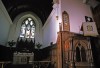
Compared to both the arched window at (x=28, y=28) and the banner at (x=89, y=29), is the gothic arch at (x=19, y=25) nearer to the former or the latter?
the arched window at (x=28, y=28)

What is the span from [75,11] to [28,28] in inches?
260

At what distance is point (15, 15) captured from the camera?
10.8 meters

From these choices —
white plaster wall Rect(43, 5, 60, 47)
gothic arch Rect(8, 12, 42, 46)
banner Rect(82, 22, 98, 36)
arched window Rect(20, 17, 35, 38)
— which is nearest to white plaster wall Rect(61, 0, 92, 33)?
banner Rect(82, 22, 98, 36)

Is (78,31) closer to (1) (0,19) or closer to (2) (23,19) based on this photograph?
(1) (0,19)

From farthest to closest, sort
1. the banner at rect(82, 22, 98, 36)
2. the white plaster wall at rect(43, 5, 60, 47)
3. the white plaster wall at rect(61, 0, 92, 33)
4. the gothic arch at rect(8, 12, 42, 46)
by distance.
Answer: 1. the gothic arch at rect(8, 12, 42, 46)
2. the white plaster wall at rect(43, 5, 60, 47)
3. the white plaster wall at rect(61, 0, 92, 33)
4. the banner at rect(82, 22, 98, 36)

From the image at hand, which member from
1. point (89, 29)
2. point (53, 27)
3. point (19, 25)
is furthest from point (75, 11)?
point (19, 25)

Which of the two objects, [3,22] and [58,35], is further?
[3,22]

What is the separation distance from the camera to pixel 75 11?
5707 mm

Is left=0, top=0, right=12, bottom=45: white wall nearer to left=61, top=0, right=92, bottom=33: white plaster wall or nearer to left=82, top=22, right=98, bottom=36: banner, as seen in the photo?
left=61, top=0, right=92, bottom=33: white plaster wall

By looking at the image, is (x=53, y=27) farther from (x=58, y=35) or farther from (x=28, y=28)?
(x=28, y=28)

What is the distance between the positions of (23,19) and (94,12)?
793 centimetres

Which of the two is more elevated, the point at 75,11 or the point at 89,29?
the point at 75,11

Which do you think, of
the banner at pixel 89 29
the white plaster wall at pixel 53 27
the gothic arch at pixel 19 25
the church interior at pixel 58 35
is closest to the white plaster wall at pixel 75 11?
the church interior at pixel 58 35

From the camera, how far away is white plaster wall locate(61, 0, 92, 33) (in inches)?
210
